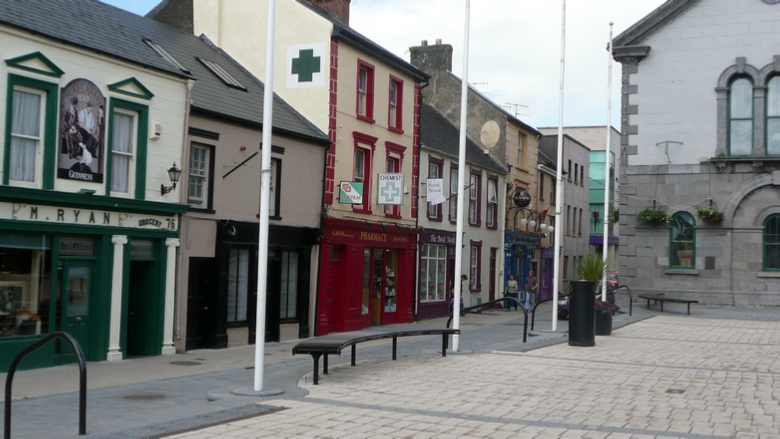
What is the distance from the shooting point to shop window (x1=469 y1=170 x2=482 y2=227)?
35.8m

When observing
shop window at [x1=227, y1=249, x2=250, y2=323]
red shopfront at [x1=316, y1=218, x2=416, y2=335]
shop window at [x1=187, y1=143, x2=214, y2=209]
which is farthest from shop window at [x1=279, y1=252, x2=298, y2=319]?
shop window at [x1=187, y1=143, x2=214, y2=209]

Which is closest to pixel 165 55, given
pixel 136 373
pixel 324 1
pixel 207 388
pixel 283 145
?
pixel 283 145

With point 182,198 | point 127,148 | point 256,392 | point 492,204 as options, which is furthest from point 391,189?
point 256,392

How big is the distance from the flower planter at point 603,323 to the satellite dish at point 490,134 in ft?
59.9

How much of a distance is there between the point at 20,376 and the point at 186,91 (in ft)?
23.5

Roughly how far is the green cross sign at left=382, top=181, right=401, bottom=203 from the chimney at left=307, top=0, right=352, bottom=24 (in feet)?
22.0

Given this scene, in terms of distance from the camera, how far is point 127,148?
1711cm

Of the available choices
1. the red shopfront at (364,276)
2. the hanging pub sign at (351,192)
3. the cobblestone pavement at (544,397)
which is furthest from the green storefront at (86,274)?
the hanging pub sign at (351,192)

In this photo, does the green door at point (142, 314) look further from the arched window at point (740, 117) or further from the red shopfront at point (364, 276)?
the arched window at point (740, 117)

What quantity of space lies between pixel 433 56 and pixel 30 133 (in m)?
27.1

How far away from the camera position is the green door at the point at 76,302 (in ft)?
51.5

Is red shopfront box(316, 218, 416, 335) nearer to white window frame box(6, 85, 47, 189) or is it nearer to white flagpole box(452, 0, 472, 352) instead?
white flagpole box(452, 0, 472, 352)

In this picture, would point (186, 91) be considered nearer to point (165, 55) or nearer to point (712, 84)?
point (165, 55)

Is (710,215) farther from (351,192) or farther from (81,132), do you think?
(81,132)
